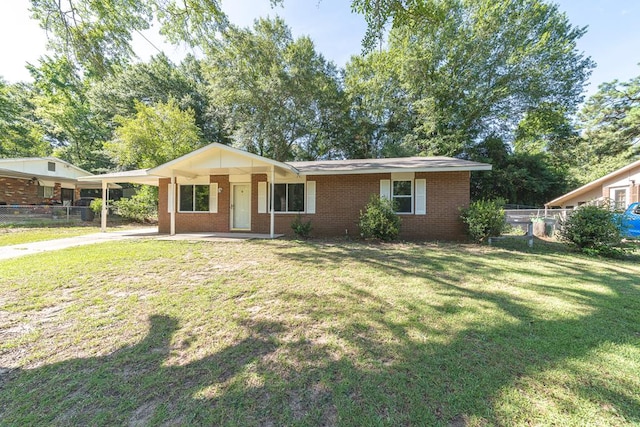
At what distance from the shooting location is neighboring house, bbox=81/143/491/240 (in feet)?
31.9

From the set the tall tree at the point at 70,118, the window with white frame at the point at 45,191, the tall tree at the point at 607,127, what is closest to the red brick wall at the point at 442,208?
the tall tree at the point at 607,127

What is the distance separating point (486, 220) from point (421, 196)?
7.30 ft

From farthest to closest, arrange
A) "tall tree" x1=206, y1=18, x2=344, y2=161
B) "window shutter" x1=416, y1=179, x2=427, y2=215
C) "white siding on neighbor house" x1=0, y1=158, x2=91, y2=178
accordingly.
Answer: "tall tree" x1=206, y1=18, x2=344, y2=161 → "white siding on neighbor house" x1=0, y1=158, x2=91, y2=178 → "window shutter" x1=416, y1=179, x2=427, y2=215

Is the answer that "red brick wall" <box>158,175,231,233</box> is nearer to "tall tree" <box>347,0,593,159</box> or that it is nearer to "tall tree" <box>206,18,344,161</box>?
"tall tree" <box>206,18,344,161</box>

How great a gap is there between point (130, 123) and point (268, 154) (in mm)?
9423

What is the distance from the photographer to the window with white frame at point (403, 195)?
→ 10133mm

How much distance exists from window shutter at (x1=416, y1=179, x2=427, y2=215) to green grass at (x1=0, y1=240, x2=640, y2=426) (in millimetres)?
4728

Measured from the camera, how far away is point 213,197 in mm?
12062

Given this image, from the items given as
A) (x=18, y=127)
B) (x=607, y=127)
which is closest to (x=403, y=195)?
(x=607, y=127)

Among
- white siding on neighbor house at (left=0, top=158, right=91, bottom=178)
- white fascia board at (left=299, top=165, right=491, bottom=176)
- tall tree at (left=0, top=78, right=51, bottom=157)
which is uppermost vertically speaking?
tall tree at (left=0, top=78, right=51, bottom=157)

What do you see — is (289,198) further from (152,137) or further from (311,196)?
(152,137)

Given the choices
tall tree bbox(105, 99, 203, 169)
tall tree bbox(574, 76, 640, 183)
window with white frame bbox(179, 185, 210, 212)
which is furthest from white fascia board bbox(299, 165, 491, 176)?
tall tree bbox(574, 76, 640, 183)

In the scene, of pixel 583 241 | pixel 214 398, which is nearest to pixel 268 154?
pixel 583 241

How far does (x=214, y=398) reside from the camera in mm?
2064
